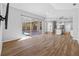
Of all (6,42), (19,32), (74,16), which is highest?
(74,16)

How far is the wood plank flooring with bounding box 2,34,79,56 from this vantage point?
95.4 inches

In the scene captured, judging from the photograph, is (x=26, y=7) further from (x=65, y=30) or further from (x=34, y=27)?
(x=65, y=30)

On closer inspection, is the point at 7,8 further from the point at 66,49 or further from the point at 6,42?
the point at 66,49

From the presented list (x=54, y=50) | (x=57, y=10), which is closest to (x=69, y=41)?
(x=54, y=50)

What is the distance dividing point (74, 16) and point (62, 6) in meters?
0.32

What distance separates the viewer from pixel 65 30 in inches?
99.8

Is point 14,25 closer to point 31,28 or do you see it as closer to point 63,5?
point 31,28

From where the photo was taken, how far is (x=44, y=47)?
251 cm

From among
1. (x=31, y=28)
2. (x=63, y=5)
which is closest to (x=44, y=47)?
(x=31, y=28)

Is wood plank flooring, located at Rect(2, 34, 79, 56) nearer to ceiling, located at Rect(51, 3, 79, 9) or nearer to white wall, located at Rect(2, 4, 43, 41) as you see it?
white wall, located at Rect(2, 4, 43, 41)

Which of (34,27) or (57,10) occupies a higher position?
(57,10)

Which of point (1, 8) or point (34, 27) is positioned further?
point (34, 27)

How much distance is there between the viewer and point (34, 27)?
8.61ft

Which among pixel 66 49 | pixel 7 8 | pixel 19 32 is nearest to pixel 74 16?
pixel 66 49
